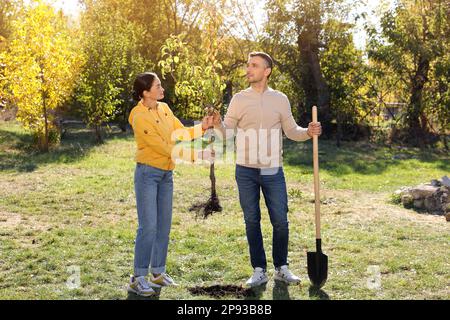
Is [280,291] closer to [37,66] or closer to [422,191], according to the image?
[422,191]

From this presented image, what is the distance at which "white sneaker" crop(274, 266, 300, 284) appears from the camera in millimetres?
5773

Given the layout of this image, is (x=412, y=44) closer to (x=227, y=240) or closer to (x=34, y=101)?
(x=34, y=101)

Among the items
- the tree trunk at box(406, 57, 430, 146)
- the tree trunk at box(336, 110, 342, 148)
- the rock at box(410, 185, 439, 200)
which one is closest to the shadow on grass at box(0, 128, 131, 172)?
the tree trunk at box(336, 110, 342, 148)

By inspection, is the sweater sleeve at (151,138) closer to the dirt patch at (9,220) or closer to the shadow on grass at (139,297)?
the shadow on grass at (139,297)

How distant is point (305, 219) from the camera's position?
9.27 m

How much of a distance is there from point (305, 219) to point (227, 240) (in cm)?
188

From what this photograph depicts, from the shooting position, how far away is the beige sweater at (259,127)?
5.55 meters

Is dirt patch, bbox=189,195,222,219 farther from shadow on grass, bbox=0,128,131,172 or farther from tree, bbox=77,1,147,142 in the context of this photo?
tree, bbox=77,1,147,142

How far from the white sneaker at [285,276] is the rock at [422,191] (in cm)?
509

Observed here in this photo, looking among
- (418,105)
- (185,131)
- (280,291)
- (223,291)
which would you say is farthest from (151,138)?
(418,105)

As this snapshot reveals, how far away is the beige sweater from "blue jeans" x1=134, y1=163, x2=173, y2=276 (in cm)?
76

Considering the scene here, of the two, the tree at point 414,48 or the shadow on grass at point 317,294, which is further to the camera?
the tree at point 414,48

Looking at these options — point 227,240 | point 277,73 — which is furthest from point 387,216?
point 277,73

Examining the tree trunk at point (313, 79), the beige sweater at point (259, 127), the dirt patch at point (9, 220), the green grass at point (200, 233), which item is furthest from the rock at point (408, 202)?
the tree trunk at point (313, 79)
